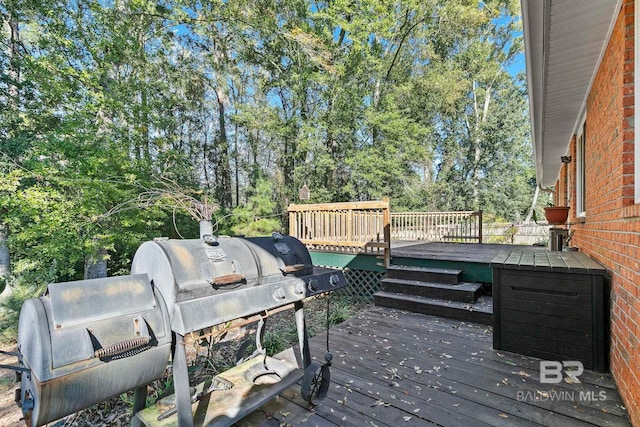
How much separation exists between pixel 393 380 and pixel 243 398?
1.27 metres

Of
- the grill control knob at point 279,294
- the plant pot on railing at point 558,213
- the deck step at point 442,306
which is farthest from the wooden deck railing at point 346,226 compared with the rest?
the grill control knob at point 279,294

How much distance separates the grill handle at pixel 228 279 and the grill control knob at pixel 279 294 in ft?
0.83

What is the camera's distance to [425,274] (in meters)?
5.03

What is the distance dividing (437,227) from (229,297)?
9.39m

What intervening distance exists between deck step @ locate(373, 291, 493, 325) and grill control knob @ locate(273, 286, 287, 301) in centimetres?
305

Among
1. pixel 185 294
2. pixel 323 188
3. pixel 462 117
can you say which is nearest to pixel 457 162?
pixel 462 117

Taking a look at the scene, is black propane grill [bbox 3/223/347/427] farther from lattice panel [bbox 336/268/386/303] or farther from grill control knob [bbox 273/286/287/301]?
lattice panel [bbox 336/268/386/303]

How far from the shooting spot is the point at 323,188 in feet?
48.9

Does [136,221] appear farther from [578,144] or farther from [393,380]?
[578,144]

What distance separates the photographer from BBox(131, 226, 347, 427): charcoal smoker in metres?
1.63

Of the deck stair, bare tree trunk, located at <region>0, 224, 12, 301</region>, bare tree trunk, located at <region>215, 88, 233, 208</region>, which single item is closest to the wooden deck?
the deck stair

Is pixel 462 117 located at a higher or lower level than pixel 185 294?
higher

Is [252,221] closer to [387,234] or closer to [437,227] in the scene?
[437,227]

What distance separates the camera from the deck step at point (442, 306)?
13.2 feet
